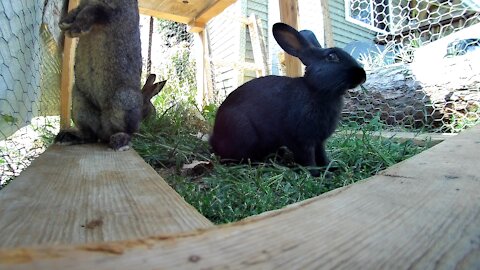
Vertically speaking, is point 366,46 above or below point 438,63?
above

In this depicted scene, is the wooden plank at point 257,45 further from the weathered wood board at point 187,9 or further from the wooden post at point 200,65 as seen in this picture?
the weathered wood board at point 187,9

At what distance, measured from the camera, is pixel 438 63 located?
12.9 ft

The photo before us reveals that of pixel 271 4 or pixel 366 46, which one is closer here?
pixel 366 46

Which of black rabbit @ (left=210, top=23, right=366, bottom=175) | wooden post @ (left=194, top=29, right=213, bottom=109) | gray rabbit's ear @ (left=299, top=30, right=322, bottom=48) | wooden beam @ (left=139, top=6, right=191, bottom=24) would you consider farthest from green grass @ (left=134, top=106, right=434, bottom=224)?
wooden post @ (left=194, top=29, right=213, bottom=109)

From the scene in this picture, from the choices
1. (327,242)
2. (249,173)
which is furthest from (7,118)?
(327,242)

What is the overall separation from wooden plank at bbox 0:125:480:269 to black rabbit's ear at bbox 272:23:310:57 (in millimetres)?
1678

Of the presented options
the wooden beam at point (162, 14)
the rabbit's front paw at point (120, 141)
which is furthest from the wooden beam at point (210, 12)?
the rabbit's front paw at point (120, 141)

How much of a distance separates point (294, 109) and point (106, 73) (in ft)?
3.91

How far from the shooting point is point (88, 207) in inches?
37.0

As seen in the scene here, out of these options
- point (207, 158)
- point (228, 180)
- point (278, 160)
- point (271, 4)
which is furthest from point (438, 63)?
point (271, 4)

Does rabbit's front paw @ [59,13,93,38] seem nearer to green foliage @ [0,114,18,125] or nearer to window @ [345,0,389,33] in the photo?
green foliage @ [0,114,18,125]

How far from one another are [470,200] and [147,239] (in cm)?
69

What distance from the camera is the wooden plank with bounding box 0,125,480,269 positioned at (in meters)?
0.46

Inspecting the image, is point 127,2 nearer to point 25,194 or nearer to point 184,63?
point 25,194
